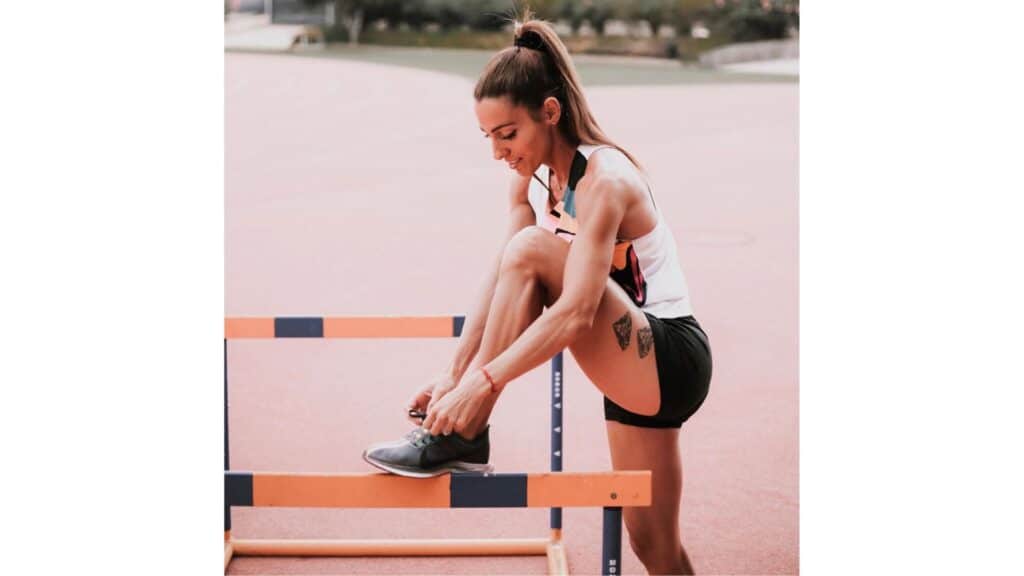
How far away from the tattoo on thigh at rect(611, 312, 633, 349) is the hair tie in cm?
54

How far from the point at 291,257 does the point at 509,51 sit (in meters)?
4.64

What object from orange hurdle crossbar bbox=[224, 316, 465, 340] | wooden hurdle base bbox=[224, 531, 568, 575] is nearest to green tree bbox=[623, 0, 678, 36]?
wooden hurdle base bbox=[224, 531, 568, 575]

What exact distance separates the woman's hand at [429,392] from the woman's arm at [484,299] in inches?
0.6

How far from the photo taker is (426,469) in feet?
6.79

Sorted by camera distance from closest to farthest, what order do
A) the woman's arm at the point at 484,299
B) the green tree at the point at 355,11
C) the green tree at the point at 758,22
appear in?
the woman's arm at the point at 484,299 → the green tree at the point at 355,11 → the green tree at the point at 758,22

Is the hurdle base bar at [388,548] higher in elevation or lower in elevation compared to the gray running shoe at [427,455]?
lower

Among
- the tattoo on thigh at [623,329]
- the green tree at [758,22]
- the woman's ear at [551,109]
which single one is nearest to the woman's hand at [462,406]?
the tattoo on thigh at [623,329]

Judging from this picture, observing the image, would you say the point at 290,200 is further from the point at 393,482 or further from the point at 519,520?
the point at 393,482

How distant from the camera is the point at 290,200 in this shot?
8.05 m

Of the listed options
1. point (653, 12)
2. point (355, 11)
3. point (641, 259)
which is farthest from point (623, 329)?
point (653, 12)

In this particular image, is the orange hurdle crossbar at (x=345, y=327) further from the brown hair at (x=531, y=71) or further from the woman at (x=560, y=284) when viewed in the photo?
the brown hair at (x=531, y=71)

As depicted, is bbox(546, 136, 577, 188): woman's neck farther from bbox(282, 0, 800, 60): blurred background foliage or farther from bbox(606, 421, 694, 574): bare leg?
bbox(606, 421, 694, 574): bare leg

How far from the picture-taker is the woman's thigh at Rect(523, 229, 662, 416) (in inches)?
83.8

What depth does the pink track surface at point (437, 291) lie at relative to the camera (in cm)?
339
